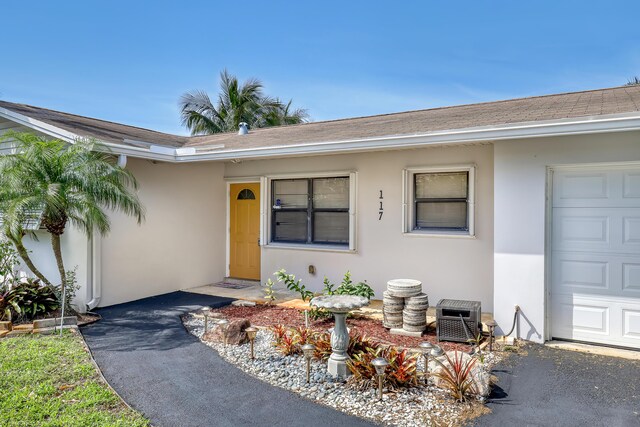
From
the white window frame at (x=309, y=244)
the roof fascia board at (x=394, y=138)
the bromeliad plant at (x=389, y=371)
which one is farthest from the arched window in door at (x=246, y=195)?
the bromeliad plant at (x=389, y=371)

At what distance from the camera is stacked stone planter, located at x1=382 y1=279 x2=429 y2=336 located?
5.16 m

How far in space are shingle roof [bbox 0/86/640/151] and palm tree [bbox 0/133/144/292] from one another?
0.94 m

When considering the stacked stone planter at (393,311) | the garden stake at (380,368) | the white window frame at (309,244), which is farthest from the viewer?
the white window frame at (309,244)

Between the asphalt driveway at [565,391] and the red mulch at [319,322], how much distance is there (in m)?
0.77

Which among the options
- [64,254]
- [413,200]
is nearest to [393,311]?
[413,200]

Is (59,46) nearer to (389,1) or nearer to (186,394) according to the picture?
(389,1)

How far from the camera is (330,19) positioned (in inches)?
467

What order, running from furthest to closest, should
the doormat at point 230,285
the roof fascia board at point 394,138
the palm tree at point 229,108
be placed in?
the palm tree at point 229,108 → the doormat at point 230,285 → the roof fascia board at point 394,138

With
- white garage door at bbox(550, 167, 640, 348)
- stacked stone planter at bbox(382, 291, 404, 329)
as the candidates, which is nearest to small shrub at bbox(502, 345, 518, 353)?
white garage door at bbox(550, 167, 640, 348)

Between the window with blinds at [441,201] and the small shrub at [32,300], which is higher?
the window with blinds at [441,201]

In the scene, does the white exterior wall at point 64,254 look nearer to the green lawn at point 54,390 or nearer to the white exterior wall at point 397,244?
the green lawn at point 54,390

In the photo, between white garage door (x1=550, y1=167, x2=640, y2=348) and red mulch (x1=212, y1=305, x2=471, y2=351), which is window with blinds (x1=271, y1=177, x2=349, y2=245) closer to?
red mulch (x1=212, y1=305, x2=471, y2=351)

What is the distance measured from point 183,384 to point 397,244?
4.18 meters

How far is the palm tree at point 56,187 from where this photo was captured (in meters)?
5.20
